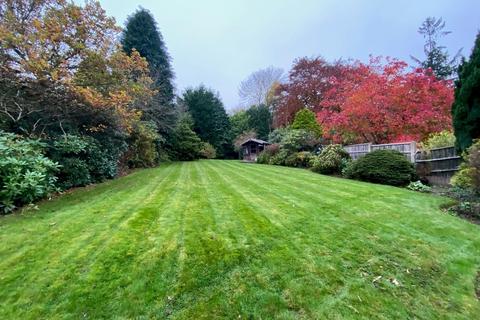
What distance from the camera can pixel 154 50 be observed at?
21797 millimetres

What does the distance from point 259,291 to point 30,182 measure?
5298 millimetres

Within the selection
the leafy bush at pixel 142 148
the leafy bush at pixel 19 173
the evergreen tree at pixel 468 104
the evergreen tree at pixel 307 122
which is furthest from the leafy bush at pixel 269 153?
the leafy bush at pixel 19 173

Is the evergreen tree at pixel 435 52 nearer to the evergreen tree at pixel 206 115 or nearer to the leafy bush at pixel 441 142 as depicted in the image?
the leafy bush at pixel 441 142

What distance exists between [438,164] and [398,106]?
143 inches

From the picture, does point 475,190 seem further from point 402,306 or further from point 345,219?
point 402,306

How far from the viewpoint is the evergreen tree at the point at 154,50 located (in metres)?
20.0

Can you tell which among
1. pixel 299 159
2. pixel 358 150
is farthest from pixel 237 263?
pixel 299 159

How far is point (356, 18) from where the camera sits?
1562 cm

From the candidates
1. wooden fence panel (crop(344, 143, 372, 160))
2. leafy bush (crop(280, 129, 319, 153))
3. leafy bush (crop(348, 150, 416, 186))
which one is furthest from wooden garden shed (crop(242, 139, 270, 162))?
leafy bush (crop(348, 150, 416, 186))

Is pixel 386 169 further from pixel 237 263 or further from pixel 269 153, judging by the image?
pixel 269 153

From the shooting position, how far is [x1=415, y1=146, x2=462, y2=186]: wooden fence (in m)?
7.69

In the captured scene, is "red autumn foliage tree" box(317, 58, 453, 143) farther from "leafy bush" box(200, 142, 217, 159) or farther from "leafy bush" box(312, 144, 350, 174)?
"leafy bush" box(200, 142, 217, 159)

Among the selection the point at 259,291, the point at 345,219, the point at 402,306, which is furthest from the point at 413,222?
the point at 259,291

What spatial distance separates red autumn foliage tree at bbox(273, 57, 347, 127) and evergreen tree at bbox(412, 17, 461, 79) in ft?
24.1
